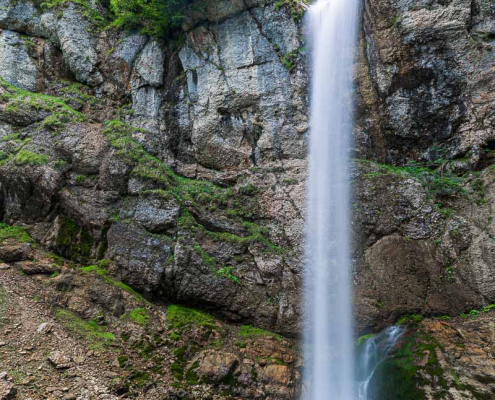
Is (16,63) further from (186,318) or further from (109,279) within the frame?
(186,318)

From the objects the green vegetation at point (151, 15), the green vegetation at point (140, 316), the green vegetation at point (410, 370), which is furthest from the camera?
the green vegetation at point (151, 15)

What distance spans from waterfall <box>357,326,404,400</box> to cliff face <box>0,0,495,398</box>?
376mm

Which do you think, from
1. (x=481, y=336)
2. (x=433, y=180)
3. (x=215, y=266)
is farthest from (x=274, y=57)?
(x=481, y=336)

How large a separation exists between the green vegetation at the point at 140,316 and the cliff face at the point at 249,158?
0.69m

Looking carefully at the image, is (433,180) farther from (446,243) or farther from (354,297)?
(354,297)

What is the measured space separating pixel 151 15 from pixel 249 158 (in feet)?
25.8

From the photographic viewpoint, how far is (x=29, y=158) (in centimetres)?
1091

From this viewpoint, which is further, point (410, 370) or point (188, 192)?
point (188, 192)

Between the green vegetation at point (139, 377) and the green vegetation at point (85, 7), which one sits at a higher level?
the green vegetation at point (85, 7)

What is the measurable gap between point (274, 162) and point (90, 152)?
6.70 m

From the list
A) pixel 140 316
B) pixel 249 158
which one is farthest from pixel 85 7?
pixel 140 316

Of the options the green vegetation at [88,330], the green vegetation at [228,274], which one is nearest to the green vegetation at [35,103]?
the green vegetation at [88,330]

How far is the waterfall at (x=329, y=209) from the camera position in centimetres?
862

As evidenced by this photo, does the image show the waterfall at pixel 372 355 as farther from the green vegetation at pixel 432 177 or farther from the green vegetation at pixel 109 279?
the green vegetation at pixel 109 279
